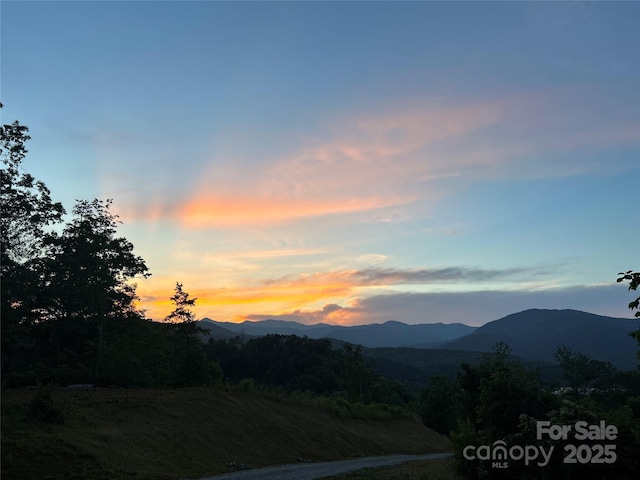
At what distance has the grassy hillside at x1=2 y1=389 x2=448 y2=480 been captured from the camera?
18.8m

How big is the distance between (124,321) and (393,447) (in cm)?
3018

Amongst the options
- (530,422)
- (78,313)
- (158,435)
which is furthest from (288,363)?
(530,422)

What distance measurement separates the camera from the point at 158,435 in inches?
1022

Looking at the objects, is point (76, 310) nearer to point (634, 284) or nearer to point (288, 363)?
point (634, 284)

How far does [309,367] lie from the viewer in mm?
117062

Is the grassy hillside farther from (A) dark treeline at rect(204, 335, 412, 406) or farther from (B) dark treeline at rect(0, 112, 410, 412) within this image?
(A) dark treeline at rect(204, 335, 412, 406)

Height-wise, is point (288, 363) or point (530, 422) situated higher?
point (530, 422)

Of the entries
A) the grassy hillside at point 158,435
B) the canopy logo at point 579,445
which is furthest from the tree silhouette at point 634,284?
the grassy hillside at point 158,435

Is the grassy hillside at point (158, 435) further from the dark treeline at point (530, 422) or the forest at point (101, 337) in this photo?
the dark treeline at point (530, 422)

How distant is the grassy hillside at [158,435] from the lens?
18.8m

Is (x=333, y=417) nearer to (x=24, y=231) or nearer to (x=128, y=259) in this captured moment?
(x=128, y=259)

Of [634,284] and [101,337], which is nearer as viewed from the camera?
[634,284]

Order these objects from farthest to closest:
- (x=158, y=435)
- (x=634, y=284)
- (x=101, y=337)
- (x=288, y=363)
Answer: (x=288, y=363) < (x=101, y=337) < (x=158, y=435) < (x=634, y=284)

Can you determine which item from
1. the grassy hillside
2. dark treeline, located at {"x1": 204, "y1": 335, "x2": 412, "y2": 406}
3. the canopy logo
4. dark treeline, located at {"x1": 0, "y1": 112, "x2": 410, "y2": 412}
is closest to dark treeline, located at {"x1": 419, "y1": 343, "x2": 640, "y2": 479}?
the canopy logo
